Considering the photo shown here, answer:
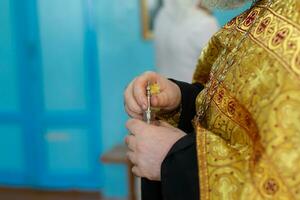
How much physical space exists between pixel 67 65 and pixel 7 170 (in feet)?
3.87

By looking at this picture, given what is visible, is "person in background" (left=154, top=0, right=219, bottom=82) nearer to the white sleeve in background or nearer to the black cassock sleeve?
the white sleeve in background

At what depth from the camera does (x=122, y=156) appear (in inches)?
135

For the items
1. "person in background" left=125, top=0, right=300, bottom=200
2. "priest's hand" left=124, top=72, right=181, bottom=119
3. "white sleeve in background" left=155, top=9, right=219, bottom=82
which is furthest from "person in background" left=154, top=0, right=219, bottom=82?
"person in background" left=125, top=0, right=300, bottom=200

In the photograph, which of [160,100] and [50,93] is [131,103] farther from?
[50,93]

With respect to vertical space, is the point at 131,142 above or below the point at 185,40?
below

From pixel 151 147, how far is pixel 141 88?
18 centimetres

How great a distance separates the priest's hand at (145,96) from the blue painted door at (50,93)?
117 inches

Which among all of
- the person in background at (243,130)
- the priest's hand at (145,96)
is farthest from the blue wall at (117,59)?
the person in background at (243,130)

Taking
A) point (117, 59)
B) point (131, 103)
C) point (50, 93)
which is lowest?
point (50, 93)

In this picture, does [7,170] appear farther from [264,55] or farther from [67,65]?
[264,55]

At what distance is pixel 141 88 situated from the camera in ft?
3.26

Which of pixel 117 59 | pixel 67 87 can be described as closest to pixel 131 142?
pixel 117 59

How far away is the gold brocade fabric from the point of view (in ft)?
2.19

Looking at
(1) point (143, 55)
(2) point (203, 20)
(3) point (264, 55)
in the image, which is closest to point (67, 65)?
(1) point (143, 55)
